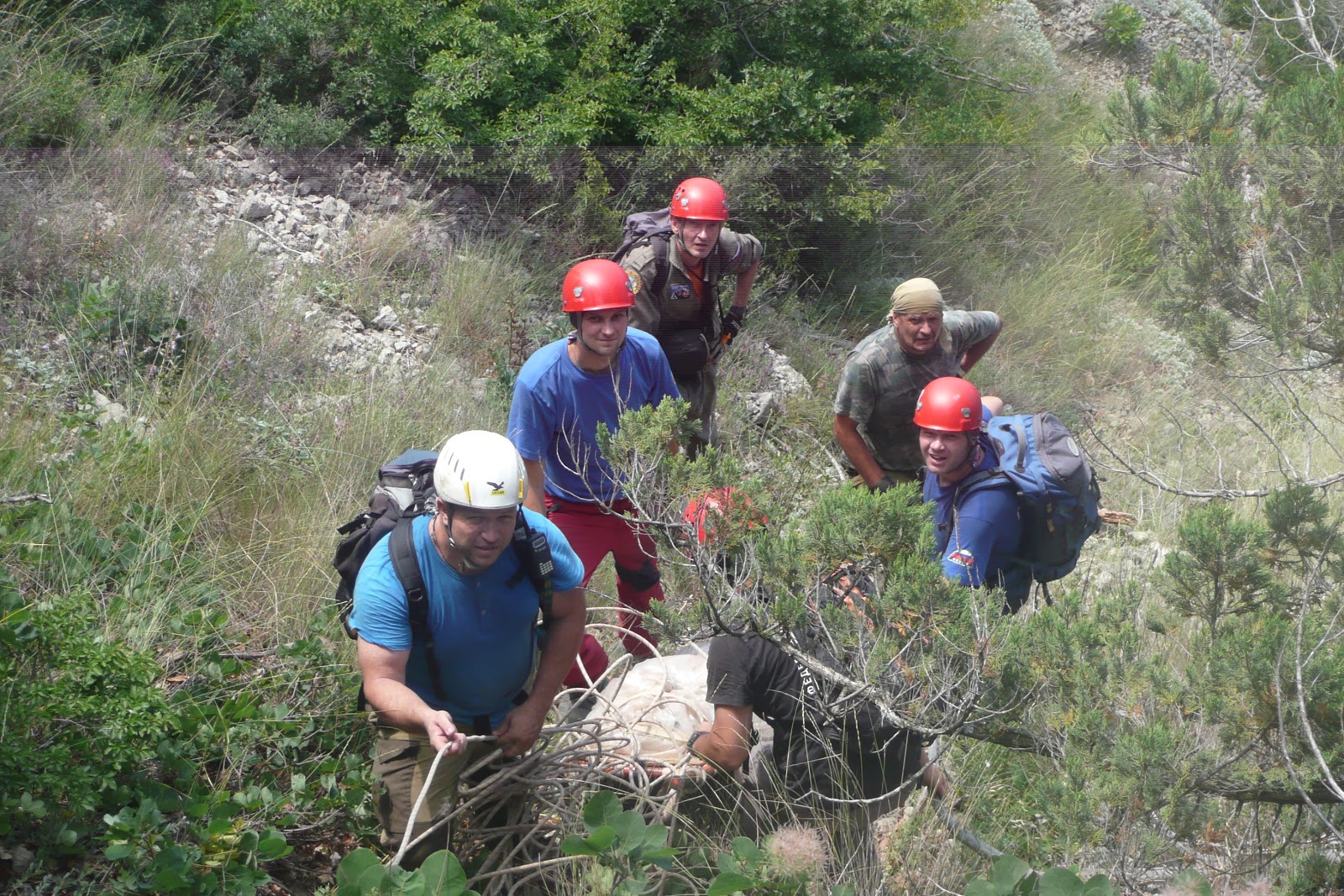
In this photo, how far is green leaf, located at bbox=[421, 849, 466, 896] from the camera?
2658 mm

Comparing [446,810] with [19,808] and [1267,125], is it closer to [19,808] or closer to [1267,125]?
[19,808]

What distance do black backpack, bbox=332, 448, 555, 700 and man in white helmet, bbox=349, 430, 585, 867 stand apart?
14mm

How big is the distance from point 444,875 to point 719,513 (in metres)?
1.12

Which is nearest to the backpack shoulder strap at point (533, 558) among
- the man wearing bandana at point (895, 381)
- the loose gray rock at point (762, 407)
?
the man wearing bandana at point (895, 381)

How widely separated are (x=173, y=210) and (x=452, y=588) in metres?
5.07

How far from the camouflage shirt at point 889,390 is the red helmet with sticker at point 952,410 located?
0.94 m

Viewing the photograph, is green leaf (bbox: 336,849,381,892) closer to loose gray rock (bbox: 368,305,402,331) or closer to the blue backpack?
the blue backpack

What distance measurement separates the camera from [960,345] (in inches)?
199

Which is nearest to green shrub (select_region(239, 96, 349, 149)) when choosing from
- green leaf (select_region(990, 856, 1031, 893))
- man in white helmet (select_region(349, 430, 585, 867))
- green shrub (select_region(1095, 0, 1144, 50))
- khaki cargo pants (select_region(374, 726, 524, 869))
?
man in white helmet (select_region(349, 430, 585, 867))

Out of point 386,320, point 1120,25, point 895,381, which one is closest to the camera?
point 895,381

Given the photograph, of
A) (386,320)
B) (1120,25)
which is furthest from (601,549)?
(1120,25)

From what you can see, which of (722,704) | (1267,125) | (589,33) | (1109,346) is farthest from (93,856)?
(1109,346)

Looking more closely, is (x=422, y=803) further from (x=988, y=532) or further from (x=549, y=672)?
(x=988, y=532)

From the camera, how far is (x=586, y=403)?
4176mm
